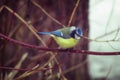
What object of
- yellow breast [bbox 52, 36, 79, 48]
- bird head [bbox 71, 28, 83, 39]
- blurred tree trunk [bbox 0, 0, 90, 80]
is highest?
blurred tree trunk [bbox 0, 0, 90, 80]

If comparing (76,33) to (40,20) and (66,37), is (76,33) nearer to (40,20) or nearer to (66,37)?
(66,37)

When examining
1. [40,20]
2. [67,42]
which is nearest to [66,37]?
[67,42]

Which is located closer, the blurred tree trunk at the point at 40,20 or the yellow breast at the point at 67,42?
the yellow breast at the point at 67,42

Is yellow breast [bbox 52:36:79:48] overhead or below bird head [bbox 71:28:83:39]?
below

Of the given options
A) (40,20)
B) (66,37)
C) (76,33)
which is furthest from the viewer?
(40,20)

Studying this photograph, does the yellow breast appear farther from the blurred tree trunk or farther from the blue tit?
the blurred tree trunk

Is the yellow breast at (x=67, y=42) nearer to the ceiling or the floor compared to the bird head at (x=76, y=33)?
nearer to the floor

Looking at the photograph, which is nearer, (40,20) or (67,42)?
(67,42)

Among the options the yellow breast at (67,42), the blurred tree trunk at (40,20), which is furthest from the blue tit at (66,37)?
the blurred tree trunk at (40,20)

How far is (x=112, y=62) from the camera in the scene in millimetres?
6219

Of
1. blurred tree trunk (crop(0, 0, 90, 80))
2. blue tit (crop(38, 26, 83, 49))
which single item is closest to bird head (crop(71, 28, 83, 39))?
blue tit (crop(38, 26, 83, 49))

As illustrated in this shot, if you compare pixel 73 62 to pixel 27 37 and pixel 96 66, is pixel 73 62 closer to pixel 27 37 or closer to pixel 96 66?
pixel 27 37

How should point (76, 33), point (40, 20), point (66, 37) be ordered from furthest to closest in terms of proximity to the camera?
1. point (40, 20)
2. point (66, 37)
3. point (76, 33)

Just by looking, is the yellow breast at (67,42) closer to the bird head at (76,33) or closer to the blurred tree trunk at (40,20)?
the bird head at (76,33)
